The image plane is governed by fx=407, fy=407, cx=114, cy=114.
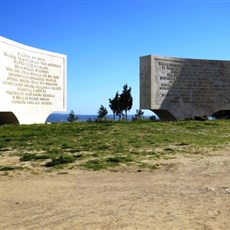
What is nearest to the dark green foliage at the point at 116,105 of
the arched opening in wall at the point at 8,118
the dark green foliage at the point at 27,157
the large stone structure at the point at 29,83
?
the large stone structure at the point at 29,83

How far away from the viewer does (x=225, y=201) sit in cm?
662

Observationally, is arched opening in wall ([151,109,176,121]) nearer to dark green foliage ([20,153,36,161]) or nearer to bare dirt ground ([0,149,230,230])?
dark green foliage ([20,153,36,161])

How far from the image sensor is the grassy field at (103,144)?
10.8 meters

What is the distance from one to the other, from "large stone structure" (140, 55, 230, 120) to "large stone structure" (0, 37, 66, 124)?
19.2ft

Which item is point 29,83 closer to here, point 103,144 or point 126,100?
point 103,144

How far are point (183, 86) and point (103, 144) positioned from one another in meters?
16.7

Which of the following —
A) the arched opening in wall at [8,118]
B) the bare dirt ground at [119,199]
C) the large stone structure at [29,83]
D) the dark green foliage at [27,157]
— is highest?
the large stone structure at [29,83]

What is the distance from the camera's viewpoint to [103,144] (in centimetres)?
1425

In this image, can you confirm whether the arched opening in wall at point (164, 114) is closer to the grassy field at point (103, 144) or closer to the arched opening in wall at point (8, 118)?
the grassy field at point (103, 144)

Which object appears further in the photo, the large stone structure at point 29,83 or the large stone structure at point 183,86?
the large stone structure at point 183,86

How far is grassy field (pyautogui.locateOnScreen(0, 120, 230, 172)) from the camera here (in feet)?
35.5

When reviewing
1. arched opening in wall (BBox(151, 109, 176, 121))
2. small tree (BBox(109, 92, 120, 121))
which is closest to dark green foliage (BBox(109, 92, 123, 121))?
small tree (BBox(109, 92, 120, 121))

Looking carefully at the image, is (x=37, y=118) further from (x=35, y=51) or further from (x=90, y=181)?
(x=90, y=181)

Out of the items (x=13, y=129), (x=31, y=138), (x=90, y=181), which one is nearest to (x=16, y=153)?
(x=31, y=138)
